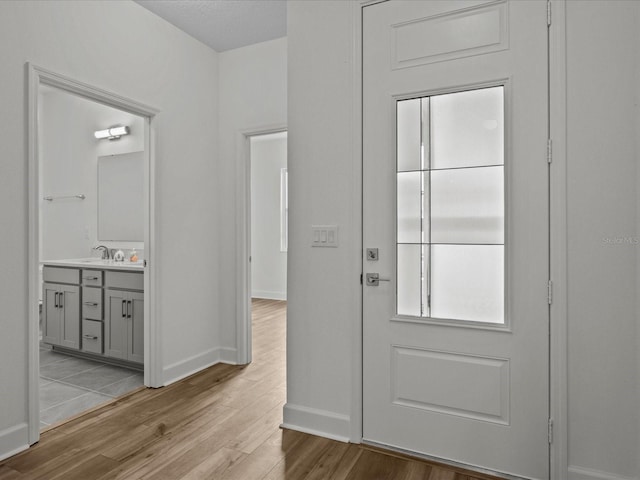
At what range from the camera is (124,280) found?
3396 millimetres

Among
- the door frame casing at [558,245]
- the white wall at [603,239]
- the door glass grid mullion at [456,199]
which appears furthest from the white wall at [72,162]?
the white wall at [603,239]

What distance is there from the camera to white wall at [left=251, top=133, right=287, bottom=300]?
23.4ft

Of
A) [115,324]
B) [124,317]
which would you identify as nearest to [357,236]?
[124,317]

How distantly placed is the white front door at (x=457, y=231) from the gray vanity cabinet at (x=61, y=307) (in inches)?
112

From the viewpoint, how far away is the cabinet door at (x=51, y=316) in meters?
3.80

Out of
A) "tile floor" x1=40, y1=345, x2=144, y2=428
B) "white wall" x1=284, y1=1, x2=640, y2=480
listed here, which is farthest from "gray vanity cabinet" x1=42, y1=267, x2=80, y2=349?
"white wall" x1=284, y1=1, x2=640, y2=480

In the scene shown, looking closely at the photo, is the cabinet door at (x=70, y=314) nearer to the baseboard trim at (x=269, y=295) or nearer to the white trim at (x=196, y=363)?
the white trim at (x=196, y=363)

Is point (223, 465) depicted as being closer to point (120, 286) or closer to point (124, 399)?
point (124, 399)

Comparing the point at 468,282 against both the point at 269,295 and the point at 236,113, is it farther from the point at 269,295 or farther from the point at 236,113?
the point at 269,295

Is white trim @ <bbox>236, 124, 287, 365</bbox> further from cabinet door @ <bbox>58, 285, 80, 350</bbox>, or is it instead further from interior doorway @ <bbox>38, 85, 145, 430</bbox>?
cabinet door @ <bbox>58, 285, 80, 350</bbox>

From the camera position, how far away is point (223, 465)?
202 cm

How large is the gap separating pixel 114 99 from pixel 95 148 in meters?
2.03

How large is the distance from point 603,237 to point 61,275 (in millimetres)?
4157

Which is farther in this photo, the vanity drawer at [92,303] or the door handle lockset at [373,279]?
the vanity drawer at [92,303]
